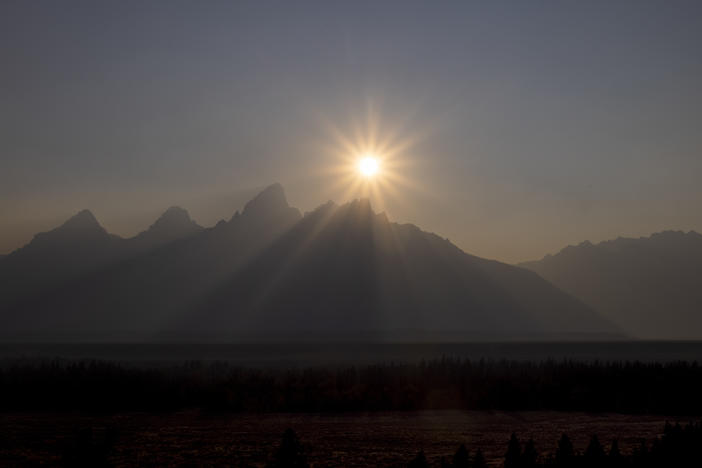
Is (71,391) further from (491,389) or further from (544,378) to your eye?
(544,378)

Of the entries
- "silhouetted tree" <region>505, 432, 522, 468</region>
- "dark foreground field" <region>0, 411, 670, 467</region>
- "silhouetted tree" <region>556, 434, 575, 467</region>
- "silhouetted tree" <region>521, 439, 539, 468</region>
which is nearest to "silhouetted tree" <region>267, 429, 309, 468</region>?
"silhouetted tree" <region>505, 432, 522, 468</region>

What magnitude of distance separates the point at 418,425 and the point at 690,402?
31.6 metres

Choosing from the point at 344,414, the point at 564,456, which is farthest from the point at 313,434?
the point at 564,456

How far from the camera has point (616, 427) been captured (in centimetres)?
5969

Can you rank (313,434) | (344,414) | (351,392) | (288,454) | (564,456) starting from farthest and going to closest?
(351,392) < (344,414) < (313,434) < (564,456) < (288,454)

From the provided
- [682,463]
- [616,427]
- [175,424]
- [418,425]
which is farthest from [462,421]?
[682,463]

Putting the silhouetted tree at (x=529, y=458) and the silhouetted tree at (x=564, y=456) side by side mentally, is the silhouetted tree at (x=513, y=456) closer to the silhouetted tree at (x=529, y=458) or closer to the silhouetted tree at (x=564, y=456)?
the silhouetted tree at (x=529, y=458)

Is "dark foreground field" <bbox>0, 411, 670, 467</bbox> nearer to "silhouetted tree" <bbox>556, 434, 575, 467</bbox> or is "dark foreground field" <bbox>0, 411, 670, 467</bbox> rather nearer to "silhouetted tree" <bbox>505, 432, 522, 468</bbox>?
"silhouetted tree" <bbox>556, 434, 575, 467</bbox>

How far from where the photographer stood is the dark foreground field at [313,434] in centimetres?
4453

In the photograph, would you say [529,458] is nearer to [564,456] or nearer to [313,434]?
[564,456]

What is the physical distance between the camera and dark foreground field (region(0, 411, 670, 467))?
4453cm

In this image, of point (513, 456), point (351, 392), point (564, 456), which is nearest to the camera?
point (513, 456)

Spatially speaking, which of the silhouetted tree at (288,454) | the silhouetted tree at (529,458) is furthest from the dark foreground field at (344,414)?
the silhouetted tree at (288,454)

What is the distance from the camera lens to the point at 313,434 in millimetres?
54156
